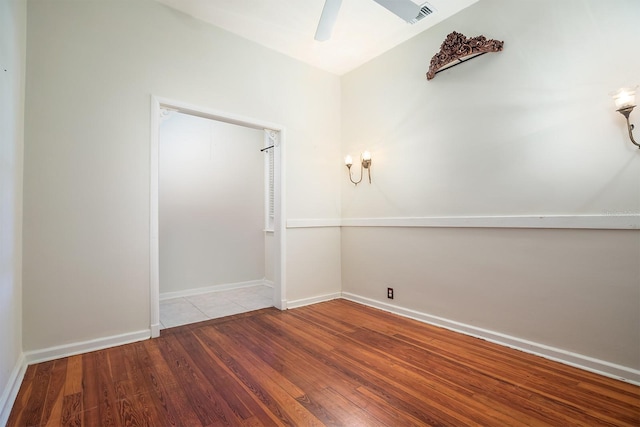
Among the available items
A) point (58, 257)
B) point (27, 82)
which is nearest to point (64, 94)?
point (27, 82)

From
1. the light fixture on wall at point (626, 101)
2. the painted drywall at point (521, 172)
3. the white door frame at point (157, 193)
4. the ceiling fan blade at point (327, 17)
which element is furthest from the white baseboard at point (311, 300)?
the light fixture on wall at point (626, 101)

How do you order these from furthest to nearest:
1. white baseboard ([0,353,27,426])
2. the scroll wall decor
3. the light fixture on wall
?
the scroll wall decor, the light fixture on wall, white baseboard ([0,353,27,426])

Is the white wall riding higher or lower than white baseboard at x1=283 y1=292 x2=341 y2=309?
higher

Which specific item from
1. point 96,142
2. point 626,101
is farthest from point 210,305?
point 626,101

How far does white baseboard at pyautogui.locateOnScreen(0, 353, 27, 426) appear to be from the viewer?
1.51 metres

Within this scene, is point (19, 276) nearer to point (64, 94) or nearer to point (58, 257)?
point (58, 257)

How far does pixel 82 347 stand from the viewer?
2309 mm

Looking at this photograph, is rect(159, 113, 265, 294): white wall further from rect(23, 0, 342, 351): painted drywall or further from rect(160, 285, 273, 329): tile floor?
rect(23, 0, 342, 351): painted drywall

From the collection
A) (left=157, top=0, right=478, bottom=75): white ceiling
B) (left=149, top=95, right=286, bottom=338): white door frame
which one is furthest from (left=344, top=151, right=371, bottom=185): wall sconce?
(left=157, top=0, right=478, bottom=75): white ceiling

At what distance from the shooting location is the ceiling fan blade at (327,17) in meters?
2.06

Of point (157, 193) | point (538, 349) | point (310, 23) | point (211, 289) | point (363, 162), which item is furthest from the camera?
point (211, 289)

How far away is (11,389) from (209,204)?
303cm

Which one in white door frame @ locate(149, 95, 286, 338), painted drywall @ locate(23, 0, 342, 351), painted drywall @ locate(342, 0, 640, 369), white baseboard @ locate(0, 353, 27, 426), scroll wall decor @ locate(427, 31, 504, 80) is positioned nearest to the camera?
Result: white baseboard @ locate(0, 353, 27, 426)

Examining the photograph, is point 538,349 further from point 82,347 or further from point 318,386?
point 82,347
